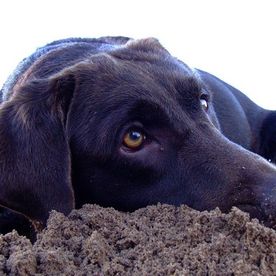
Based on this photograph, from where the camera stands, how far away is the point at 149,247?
72.1 inches

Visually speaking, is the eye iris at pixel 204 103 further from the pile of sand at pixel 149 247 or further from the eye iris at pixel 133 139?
the pile of sand at pixel 149 247

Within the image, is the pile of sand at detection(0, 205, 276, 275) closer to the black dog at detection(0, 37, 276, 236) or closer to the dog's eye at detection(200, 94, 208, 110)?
the black dog at detection(0, 37, 276, 236)

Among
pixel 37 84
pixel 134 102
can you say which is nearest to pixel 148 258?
pixel 134 102

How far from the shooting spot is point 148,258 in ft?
5.76

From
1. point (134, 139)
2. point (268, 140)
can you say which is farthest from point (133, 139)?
point (268, 140)

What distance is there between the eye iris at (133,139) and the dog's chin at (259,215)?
1.91 feet

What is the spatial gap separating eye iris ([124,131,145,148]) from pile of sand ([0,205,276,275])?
2.28ft

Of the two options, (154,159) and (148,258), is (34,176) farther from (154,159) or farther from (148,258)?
(148,258)

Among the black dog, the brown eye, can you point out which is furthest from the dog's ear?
the brown eye

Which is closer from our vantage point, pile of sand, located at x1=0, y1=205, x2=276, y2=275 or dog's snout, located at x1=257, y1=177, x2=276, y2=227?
pile of sand, located at x1=0, y1=205, x2=276, y2=275

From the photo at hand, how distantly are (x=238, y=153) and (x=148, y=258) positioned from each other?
1.02m

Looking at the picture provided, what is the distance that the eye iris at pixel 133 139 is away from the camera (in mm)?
2768

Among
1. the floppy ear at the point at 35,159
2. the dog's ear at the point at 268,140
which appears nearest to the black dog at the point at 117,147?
the floppy ear at the point at 35,159

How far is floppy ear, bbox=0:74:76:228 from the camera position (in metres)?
2.70
